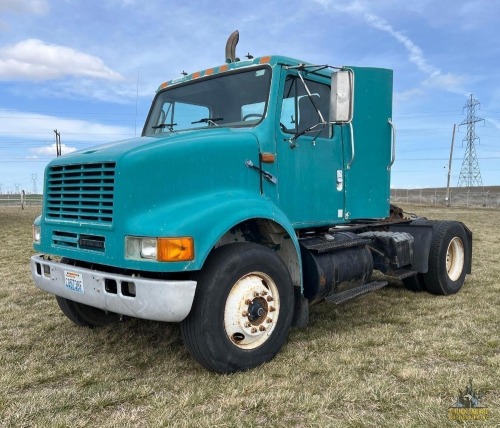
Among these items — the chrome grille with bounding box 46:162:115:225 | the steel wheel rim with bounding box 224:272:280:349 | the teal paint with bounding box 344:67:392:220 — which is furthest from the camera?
the teal paint with bounding box 344:67:392:220

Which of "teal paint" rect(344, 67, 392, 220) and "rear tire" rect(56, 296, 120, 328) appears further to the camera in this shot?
"teal paint" rect(344, 67, 392, 220)

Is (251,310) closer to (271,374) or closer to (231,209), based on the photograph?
(271,374)

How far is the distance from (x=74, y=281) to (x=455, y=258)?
5.28 metres

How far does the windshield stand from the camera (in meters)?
4.39

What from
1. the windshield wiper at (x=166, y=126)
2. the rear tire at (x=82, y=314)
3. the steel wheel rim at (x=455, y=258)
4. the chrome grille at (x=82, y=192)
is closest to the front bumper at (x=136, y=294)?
the chrome grille at (x=82, y=192)

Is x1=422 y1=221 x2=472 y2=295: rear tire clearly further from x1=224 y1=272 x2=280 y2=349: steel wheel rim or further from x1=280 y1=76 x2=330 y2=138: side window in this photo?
x1=224 y1=272 x2=280 y2=349: steel wheel rim

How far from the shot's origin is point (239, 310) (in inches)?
144

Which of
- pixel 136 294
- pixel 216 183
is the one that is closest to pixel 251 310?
pixel 136 294

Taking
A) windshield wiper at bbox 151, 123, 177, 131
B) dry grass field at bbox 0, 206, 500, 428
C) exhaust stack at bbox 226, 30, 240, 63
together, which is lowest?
dry grass field at bbox 0, 206, 500, 428

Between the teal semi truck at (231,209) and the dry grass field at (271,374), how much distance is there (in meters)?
0.33

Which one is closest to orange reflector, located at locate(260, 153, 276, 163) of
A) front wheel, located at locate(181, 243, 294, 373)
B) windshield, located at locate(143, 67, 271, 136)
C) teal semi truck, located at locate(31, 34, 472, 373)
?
teal semi truck, located at locate(31, 34, 472, 373)

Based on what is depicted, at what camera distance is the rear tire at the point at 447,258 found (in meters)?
6.28

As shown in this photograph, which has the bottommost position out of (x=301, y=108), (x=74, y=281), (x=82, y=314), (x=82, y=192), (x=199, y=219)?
(x=82, y=314)

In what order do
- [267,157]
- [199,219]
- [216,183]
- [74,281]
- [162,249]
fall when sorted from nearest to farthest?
[162,249] < [199,219] < [74,281] < [216,183] < [267,157]
